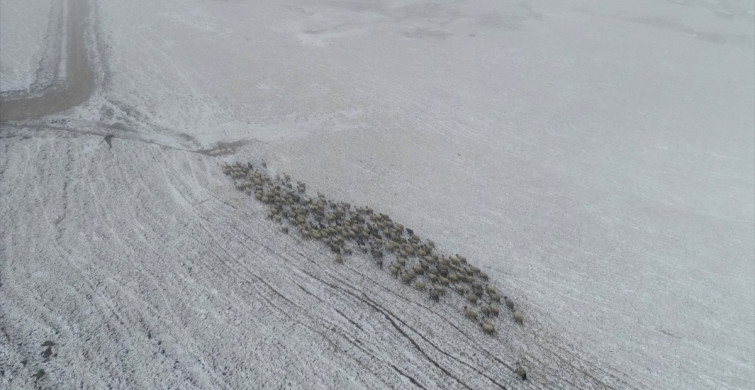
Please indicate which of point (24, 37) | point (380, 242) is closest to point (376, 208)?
point (380, 242)

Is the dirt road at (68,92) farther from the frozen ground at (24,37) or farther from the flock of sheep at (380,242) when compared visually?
the flock of sheep at (380,242)

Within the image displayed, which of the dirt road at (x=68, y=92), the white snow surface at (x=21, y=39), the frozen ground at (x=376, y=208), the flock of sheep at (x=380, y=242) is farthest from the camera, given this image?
the white snow surface at (x=21, y=39)

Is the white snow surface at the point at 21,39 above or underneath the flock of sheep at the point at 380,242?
above

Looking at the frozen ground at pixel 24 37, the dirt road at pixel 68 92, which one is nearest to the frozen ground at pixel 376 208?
the dirt road at pixel 68 92

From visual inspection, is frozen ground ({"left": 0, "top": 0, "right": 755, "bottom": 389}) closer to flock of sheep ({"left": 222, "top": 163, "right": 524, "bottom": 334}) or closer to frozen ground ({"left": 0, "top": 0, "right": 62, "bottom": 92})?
flock of sheep ({"left": 222, "top": 163, "right": 524, "bottom": 334})

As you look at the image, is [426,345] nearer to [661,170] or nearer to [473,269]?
[473,269]

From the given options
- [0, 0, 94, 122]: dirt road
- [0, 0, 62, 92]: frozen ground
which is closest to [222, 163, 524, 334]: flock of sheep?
[0, 0, 94, 122]: dirt road
